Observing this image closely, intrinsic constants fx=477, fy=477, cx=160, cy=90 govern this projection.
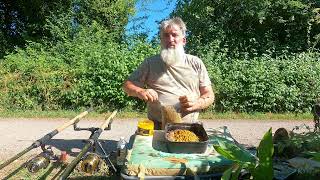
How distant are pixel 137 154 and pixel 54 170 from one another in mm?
3168

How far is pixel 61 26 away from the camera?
16688 mm

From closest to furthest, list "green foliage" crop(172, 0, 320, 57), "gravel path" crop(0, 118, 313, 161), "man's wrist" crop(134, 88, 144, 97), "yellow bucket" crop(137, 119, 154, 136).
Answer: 1. "yellow bucket" crop(137, 119, 154, 136)
2. "man's wrist" crop(134, 88, 144, 97)
3. "gravel path" crop(0, 118, 313, 161)
4. "green foliage" crop(172, 0, 320, 57)

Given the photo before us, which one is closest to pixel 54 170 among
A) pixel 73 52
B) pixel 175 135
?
pixel 175 135

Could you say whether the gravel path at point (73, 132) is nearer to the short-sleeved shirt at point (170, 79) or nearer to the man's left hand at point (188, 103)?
the short-sleeved shirt at point (170, 79)

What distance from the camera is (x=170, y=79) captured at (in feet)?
16.0

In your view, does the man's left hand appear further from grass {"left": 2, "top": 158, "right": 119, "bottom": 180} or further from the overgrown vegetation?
the overgrown vegetation

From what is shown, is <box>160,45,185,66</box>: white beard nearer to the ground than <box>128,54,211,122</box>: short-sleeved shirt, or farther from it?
farther from it

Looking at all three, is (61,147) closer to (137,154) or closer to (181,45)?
(181,45)

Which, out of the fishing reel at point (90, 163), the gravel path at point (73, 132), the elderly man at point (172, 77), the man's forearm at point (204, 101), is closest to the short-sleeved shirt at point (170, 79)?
the elderly man at point (172, 77)

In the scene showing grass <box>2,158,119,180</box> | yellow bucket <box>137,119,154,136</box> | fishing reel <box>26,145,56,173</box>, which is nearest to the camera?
yellow bucket <box>137,119,154,136</box>

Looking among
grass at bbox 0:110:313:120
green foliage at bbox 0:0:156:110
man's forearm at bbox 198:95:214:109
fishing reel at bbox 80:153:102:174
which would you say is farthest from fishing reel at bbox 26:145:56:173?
green foliage at bbox 0:0:156:110

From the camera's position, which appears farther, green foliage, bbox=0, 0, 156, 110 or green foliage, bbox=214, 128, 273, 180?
green foliage, bbox=0, 0, 156, 110

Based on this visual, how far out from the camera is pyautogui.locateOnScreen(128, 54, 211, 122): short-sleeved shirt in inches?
190

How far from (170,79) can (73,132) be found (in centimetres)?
466
